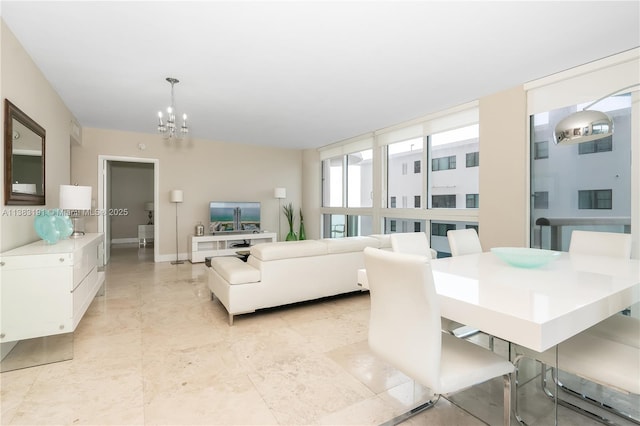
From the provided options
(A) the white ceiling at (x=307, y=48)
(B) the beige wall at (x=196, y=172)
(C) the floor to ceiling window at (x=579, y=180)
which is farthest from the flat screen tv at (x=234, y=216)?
(C) the floor to ceiling window at (x=579, y=180)

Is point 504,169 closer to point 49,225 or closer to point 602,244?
Answer: point 602,244

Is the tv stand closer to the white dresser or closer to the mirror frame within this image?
the mirror frame

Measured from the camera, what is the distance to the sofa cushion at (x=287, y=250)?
120 inches

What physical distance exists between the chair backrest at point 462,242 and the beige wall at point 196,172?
524 cm

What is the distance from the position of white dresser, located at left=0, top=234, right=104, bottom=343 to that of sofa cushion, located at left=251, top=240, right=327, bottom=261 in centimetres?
144

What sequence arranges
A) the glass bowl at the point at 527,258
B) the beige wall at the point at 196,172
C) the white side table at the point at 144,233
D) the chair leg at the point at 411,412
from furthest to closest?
1. the white side table at the point at 144,233
2. the beige wall at the point at 196,172
3. the glass bowl at the point at 527,258
4. the chair leg at the point at 411,412

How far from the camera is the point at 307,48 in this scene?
272 cm

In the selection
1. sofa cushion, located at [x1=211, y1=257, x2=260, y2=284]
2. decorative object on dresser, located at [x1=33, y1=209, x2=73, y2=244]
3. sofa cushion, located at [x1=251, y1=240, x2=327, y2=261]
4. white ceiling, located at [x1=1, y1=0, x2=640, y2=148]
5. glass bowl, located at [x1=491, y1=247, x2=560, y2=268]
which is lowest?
sofa cushion, located at [x1=211, y1=257, x2=260, y2=284]

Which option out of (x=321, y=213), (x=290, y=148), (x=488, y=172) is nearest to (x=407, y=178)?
(x=488, y=172)

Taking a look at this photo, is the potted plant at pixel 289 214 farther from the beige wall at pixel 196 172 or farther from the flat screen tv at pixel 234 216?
the flat screen tv at pixel 234 216

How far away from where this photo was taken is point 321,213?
24.1ft

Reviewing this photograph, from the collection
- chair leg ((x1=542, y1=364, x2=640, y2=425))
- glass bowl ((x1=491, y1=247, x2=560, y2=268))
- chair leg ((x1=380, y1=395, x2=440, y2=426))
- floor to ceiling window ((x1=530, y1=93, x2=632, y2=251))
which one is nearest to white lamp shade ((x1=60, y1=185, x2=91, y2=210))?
chair leg ((x1=380, y1=395, x2=440, y2=426))

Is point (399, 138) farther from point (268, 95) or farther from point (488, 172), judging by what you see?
point (268, 95)

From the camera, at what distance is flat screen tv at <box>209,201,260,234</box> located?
638 cm
